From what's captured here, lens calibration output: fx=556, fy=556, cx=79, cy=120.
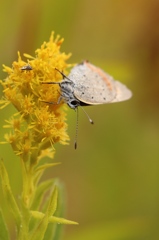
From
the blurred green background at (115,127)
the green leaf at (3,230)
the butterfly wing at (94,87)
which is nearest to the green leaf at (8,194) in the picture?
the green leaf at (3,230)

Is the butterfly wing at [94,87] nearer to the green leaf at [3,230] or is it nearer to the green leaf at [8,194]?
the green leaf at [8,194]

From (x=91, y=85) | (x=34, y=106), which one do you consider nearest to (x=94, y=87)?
(x=91, y=85)

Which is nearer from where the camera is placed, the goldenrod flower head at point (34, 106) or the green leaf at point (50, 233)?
the goldenrod flower head at point (34, 106)

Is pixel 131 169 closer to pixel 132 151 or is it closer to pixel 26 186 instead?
pixel 132 151

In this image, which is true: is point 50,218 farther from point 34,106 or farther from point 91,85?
point 91,85

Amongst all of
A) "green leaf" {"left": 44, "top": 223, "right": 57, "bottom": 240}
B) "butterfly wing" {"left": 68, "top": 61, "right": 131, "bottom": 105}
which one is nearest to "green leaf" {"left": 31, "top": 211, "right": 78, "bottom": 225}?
"green leaf" {"left": 44, "top": 223, "right": 57, "bottom": 240}

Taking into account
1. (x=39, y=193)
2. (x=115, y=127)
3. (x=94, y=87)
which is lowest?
(x=39, y=193)

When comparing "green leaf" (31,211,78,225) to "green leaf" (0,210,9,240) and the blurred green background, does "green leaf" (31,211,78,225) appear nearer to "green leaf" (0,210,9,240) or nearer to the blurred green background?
"green leaf" (0,210,9,240)
